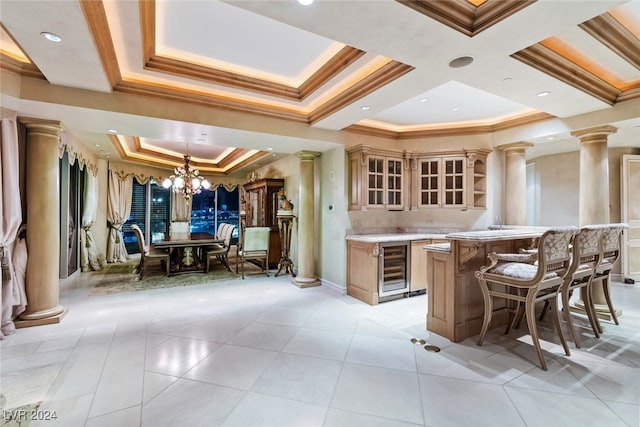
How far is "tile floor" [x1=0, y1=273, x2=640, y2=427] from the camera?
177 cm

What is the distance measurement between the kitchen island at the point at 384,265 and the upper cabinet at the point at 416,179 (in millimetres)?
669

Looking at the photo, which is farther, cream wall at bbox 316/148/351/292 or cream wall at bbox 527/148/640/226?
cream wall at bbox 527/148/640/226

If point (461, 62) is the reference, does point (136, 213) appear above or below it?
below

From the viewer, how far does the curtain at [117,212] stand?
6668 millimetres

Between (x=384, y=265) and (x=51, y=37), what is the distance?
3.99 m

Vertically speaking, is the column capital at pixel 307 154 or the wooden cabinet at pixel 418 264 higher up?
the column capital at pixel 307 154

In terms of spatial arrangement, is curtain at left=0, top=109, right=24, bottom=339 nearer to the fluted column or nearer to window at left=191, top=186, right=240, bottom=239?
window at left=191, top=186, right=240, bottom=239

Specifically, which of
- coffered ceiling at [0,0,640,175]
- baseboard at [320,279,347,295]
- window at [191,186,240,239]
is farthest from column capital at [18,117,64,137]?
window at [191,186,240,239]

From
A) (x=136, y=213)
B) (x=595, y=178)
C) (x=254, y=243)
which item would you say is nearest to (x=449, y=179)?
(x=595, y=178)

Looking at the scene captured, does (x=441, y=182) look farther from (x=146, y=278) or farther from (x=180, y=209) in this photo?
(x=180, y=209)

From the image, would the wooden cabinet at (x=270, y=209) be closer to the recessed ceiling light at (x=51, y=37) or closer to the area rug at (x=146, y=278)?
the area rug at (x=146, y=278)

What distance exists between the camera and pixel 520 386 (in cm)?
204

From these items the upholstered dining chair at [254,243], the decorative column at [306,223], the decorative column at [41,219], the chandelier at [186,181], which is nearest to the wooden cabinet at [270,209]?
the upholstered dining chair at [254,243]

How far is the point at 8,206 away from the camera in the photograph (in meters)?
2.86
